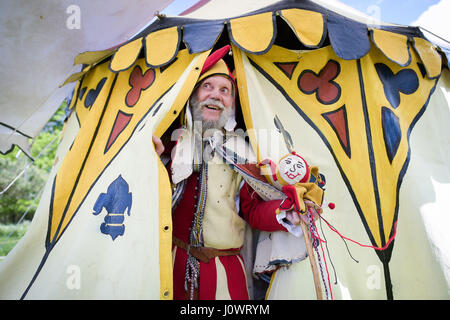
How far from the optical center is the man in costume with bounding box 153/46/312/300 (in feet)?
6.16

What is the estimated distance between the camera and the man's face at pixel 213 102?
2.19m

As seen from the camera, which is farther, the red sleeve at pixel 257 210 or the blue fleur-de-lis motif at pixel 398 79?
the blue fleur-de-lis motif at pixel 398 79

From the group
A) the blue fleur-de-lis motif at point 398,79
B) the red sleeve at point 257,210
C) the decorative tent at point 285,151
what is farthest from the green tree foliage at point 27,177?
the blue fleur-de-lis motif at point 398,79

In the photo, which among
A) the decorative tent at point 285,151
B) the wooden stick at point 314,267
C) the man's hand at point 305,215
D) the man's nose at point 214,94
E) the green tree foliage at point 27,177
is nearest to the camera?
the wooden stick at point 314,267

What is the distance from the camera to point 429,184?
194 centimetres

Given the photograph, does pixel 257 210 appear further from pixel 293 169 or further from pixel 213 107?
pixel 213 107

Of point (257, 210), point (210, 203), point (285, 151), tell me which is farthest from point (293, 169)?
point (210, 203)

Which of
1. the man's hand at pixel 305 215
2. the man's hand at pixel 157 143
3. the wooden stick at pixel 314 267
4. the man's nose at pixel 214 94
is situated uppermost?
the man's nose at pixel 214 94

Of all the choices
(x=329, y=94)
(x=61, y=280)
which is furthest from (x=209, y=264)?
(x=329, y=94)

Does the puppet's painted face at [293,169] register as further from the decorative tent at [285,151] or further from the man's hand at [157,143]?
the man's hand at [157,143]

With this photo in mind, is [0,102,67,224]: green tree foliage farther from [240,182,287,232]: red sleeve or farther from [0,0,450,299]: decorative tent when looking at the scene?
[240,182,287,232]: red sleeve

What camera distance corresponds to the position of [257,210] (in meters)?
1.99

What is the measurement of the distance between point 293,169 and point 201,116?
0.85 m
